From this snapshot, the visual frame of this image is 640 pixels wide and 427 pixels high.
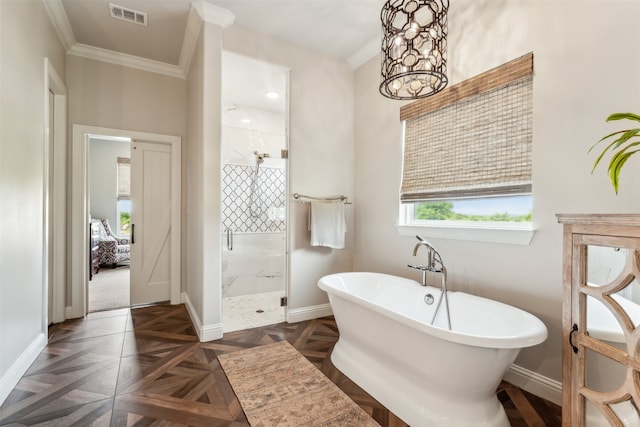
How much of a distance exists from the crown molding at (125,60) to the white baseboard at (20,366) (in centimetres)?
280

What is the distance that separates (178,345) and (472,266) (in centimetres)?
245

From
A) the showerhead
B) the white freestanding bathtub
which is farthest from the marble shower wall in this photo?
the white freestanding bathtub

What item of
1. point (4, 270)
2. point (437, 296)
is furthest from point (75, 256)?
point (437, 296)

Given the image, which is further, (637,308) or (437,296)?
(437,296)

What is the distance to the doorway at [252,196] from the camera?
4059 mm

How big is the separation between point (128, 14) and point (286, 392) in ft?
11.0

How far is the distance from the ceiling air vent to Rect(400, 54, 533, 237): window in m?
2.50

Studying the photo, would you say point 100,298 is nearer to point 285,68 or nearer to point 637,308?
point 285,68

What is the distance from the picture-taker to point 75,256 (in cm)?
320

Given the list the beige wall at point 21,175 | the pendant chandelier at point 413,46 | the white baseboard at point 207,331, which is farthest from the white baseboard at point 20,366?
the pendant chandelier at point 413,46

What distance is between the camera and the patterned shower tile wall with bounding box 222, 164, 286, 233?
4.12m

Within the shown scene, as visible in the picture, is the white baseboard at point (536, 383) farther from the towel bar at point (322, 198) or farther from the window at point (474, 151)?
the towel bar at point (322, 198)

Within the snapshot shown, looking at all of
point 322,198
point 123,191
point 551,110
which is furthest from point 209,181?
point 123,191

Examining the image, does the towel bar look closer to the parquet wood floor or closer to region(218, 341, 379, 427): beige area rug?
the parquet wood floor
